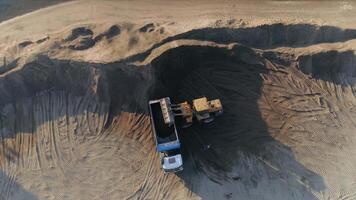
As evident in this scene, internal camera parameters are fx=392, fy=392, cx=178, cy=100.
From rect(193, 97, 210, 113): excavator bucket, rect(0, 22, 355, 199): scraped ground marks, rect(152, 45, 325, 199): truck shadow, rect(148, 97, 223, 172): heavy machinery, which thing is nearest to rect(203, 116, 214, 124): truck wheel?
rect(148, 97, 223, 172): heavy machinery

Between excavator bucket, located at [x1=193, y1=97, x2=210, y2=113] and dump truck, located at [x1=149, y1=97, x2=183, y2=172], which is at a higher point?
excavator bucket, located at [x1=193, y1=97, x2=210, y2=113]

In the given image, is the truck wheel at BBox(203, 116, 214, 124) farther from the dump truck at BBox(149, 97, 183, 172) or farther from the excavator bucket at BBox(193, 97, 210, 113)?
the dump truck at BBox(149, 97, 183, 172)

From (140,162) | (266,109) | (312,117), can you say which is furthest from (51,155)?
(312,117)

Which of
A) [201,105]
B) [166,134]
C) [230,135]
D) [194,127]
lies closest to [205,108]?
[201,105]

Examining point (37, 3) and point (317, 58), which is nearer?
point (317, 58)

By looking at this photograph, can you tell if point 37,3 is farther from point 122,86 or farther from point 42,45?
point 122,86

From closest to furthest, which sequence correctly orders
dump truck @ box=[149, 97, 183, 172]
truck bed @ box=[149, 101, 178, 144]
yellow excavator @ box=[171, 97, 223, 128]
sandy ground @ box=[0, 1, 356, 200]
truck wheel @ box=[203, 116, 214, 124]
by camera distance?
1. dump truck @ box=[149, 97, 183, 172]
2. truck bed @ box=[149, 101, 178, 144]
3. sandy ground @ box=[0, 1, 356, 200]
4. yellow excavator @ box=[171, 97, 223, 128]
5. truck wheel @ box=[203, 116, 214, 124]

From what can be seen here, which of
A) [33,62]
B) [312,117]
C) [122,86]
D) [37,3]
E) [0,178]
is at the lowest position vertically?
[0,178]

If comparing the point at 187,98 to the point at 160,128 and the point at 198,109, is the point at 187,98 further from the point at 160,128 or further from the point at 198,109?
the point at 160,128
